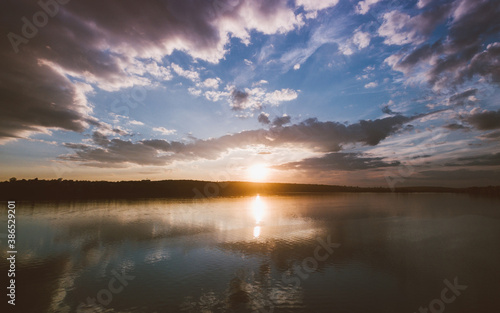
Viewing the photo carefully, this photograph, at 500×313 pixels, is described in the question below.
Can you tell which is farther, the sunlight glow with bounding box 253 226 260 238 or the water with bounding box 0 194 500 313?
the sunlight glow with bounding box 253 226 260 238

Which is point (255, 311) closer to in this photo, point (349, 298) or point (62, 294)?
point (349, 298)

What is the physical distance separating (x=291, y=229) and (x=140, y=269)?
29177 mm

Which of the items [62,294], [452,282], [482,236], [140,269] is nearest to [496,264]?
[452,282]

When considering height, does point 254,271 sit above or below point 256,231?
below

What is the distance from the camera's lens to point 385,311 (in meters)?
15.9

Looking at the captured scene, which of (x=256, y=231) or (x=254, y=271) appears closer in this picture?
(x=254, y=271)

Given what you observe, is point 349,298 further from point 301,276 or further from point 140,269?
point 140,269

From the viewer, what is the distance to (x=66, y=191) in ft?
450

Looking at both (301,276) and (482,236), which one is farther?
(482,236)

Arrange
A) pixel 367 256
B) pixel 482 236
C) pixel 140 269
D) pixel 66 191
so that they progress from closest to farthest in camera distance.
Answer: pixel 140 269 < pixel 367 256 < pixel 482 236 < pixel 66 191

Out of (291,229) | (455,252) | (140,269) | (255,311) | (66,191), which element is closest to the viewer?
(255,311)

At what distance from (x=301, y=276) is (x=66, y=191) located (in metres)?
161

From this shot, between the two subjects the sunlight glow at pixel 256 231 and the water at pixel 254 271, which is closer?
the water at pixel 254 271

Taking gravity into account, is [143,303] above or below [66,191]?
below
